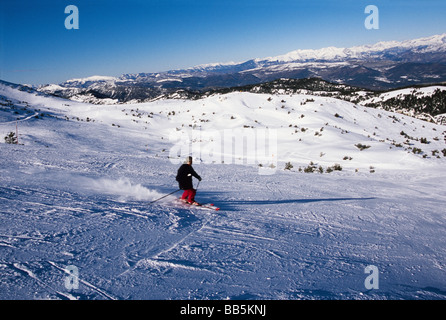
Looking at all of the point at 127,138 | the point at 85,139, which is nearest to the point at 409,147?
the point at 127,138

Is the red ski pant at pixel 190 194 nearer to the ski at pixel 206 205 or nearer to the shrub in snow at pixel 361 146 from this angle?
the ski at pixel 206 205

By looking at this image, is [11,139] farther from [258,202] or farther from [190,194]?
[258,202]

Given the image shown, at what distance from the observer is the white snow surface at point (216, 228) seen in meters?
4.20

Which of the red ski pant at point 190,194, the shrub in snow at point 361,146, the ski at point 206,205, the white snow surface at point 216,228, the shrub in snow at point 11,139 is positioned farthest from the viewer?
the shrub in snow at point 361,146

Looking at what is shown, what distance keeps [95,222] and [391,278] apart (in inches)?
254

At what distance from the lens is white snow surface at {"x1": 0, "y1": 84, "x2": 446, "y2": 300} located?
420 cm

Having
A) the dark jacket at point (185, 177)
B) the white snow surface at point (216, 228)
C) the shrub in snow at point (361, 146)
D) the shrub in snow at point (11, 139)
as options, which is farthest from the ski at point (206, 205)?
the shrub in snow at point (361, 146)

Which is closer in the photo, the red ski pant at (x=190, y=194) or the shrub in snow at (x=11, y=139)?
the red ski pant at (x=190, y=194)

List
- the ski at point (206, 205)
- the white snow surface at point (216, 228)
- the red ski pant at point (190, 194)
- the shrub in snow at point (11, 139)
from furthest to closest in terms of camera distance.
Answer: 1. the shrub in snow at point (11, 139)
2. the red ski pant at point (190, 194)
3. the ski at point (206, 205)
4. the white snow surface at point (216, 228)

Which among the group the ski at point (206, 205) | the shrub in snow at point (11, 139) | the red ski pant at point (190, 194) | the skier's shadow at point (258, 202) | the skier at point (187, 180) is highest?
the shrub in snow at point (11, 139)

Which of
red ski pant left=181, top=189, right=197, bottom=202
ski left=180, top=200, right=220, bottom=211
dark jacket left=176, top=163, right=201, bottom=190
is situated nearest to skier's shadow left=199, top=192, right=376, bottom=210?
ski left=180, top=200, right=220, bottom=211

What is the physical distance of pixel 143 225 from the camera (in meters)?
6.38

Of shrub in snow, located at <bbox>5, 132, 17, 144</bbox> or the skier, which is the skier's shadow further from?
shrub in snow, located at <bbox>5, 132, 17, 144</bbox>
